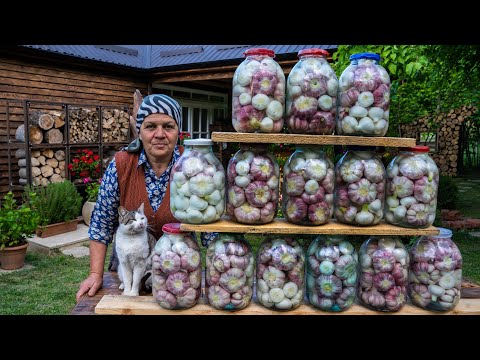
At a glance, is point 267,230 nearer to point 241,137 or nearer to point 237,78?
point 241,137

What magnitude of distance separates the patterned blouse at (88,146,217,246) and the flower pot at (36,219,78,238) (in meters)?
3.96

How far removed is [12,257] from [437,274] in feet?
15.3

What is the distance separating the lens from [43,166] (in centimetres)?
662

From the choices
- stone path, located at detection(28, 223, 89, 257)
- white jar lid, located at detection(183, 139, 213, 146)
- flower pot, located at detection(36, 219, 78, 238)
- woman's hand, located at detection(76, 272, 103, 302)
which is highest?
white jar lid, located at detection(183, 139, 213, 146)

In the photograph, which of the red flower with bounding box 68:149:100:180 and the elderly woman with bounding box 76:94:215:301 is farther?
the red flower with bounding box 68:149:100:180

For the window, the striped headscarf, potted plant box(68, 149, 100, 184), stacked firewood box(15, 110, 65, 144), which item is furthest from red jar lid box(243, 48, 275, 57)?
the window

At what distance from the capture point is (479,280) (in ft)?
14.9

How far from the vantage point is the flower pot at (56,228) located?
572 cm

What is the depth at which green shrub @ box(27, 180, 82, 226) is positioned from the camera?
5750 millimetres

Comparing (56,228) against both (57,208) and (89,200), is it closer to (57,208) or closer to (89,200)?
(57,208)

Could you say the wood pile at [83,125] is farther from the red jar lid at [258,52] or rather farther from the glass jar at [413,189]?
the glass jar at [413,189]

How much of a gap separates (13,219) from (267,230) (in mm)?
4090

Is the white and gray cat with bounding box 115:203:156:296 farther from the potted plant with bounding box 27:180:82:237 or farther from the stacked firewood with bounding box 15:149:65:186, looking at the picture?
the stacked firewood with bounding box 15:149:65:186
